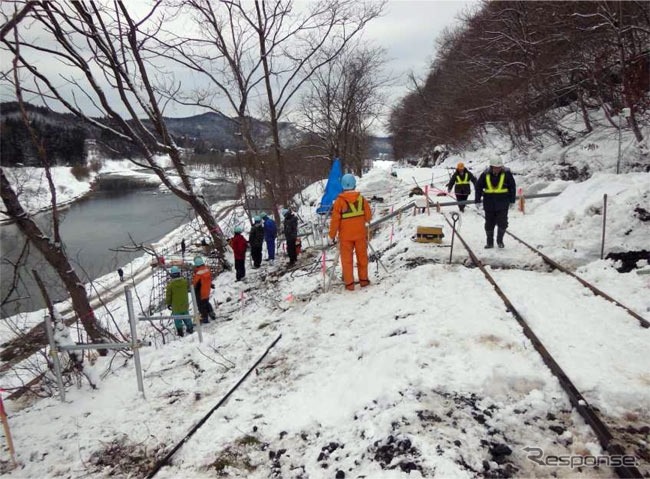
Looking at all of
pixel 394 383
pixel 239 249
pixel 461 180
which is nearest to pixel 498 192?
pixel 461 180

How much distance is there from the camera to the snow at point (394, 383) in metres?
3.43

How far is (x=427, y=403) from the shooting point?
3.78 m

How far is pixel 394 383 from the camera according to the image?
416cm

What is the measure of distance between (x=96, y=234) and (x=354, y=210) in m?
40.4

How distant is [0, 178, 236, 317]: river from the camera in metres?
24.1

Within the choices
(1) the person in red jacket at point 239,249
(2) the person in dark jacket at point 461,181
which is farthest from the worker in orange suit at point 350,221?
(2) the person in dark jacket at point 461,181

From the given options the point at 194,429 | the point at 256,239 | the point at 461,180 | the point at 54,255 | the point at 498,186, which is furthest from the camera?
the point at 256,239

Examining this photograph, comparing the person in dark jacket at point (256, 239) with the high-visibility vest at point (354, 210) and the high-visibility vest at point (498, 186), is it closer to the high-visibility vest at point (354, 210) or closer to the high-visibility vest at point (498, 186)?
the high-visibility vest at point (354, 210)

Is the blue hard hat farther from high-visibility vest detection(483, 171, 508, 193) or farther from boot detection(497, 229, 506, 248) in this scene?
boot detection(497, 229, 506, 248)

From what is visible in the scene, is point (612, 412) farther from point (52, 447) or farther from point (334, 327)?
point (52, 447)

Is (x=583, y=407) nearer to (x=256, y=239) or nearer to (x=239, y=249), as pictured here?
(x=239, y=249)

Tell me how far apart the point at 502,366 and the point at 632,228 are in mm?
5502

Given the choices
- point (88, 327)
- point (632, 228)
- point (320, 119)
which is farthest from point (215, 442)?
point (320, 119)

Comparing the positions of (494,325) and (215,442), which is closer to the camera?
(215,442)
